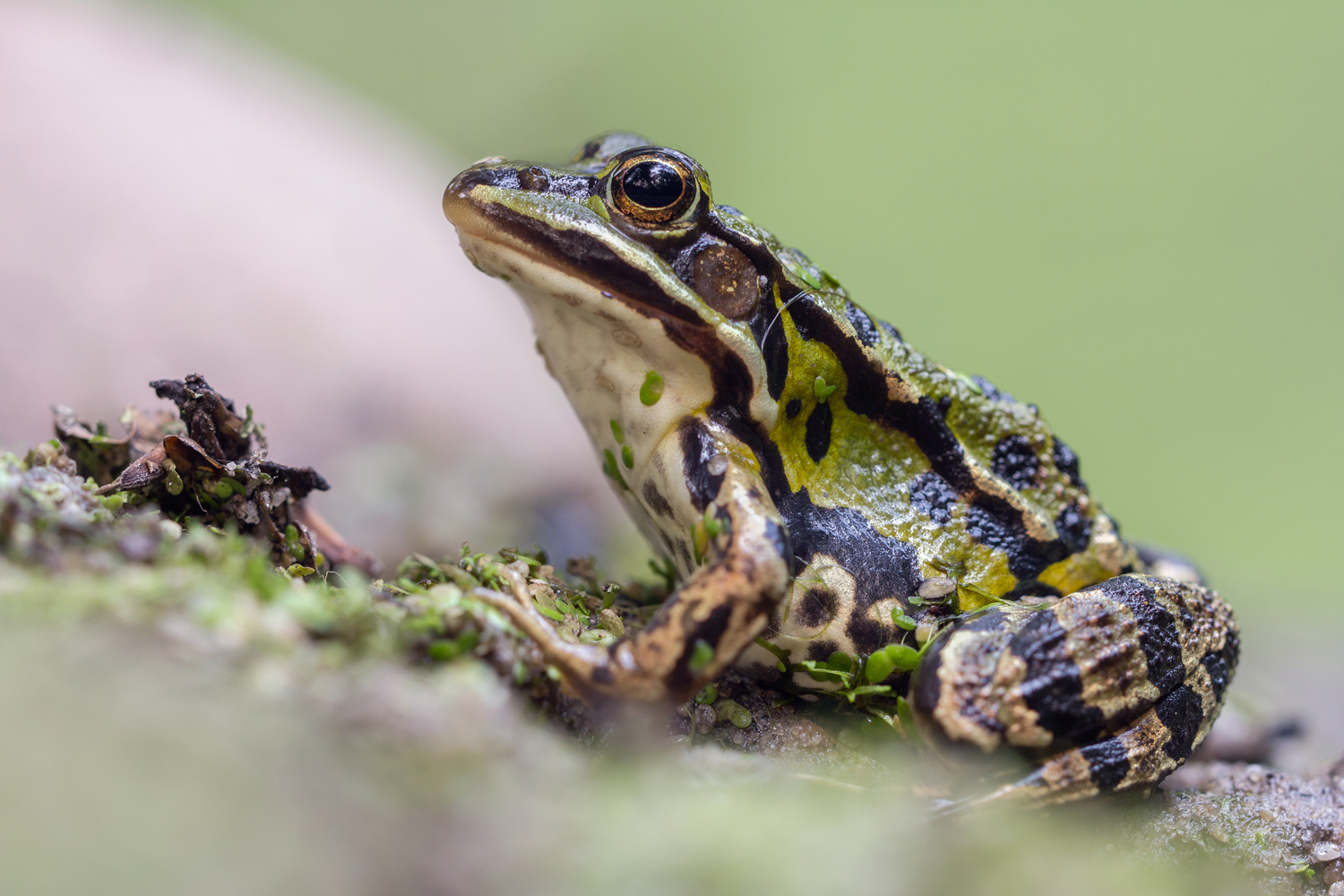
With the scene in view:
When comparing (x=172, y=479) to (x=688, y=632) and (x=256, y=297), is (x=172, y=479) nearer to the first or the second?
(x=688, y=632)

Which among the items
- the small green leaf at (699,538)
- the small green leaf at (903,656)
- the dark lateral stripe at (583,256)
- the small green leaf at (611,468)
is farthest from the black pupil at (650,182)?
the small green leaf at (903,656)

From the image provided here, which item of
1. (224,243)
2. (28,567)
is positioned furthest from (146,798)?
(224,243)

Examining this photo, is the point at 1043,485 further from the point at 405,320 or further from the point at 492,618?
the point at 405,320

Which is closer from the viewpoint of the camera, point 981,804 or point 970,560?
point 981,804

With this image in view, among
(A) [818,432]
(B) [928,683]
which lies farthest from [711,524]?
(B) [928,683]

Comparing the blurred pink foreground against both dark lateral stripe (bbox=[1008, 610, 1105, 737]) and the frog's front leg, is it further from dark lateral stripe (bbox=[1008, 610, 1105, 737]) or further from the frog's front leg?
dark lateral stripe (bbox=[1008, 610, 1105, 737])

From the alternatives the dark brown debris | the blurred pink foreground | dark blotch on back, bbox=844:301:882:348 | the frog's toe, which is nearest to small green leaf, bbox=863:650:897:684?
the frog's toe

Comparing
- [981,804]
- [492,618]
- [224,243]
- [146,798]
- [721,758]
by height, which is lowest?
[981,804]
